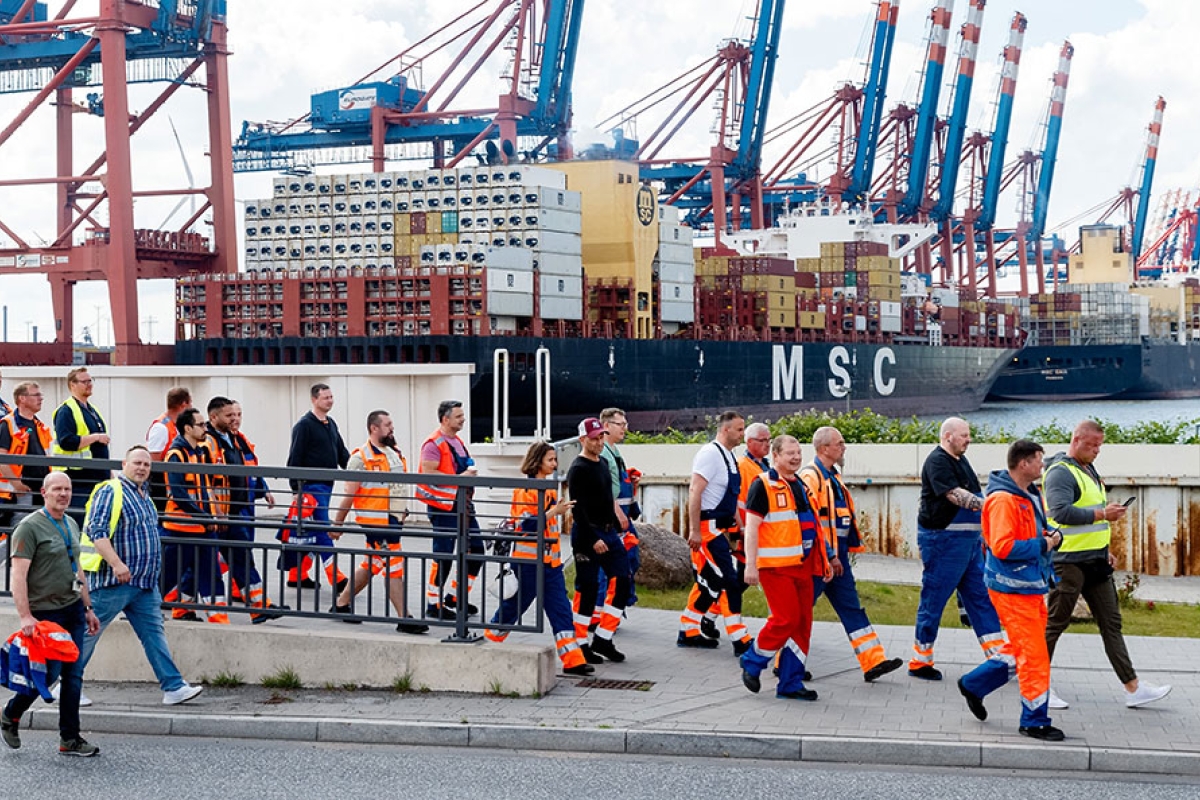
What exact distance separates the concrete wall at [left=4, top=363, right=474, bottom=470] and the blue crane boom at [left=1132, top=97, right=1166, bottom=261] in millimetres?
105197

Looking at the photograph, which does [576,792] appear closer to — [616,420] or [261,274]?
[616,420]

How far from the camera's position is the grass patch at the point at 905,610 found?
11148mm

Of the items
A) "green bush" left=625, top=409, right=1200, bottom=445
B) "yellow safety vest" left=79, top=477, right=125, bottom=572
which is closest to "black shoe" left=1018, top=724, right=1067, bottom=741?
"yellow safety vest" left=79, top=477, right=125, bottom=572

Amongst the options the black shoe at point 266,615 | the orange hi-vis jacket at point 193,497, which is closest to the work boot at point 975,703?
the black shoe at point 266,615

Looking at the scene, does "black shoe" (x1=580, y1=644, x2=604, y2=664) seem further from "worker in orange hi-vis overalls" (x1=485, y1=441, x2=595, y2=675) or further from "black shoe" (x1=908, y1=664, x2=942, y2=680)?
"black shoe" (x1=908, y1=664, x2=942, y2=680)

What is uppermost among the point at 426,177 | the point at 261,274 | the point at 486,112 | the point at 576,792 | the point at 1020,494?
the point at 486,112

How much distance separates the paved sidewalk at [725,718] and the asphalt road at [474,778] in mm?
134

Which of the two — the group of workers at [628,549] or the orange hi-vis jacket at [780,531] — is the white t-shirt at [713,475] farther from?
the orange hi-vis jacket at [780,531]

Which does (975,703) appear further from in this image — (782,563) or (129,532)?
(129,532)

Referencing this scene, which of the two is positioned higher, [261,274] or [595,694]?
[261,274]

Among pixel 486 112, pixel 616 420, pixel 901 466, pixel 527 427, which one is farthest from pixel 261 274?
pixel 616 420

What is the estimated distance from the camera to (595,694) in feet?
28.6

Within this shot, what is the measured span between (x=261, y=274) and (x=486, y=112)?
508 inches

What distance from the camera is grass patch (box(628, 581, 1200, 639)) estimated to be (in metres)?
11.1
